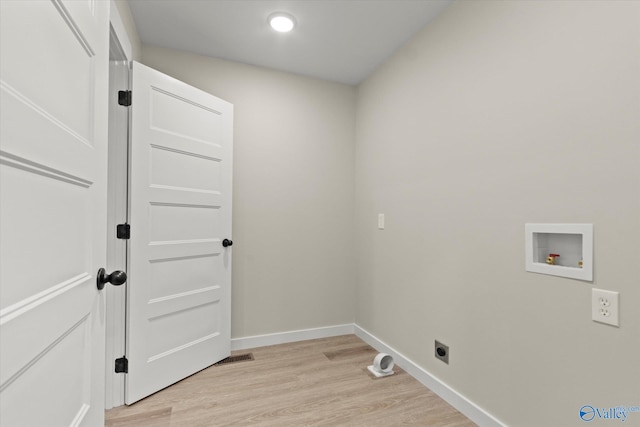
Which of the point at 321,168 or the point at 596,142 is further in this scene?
the point at 321,168

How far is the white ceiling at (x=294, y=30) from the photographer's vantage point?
204cm

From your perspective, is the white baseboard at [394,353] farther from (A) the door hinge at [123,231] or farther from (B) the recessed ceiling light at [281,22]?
(B) the recessed ceiling light at [281,22]

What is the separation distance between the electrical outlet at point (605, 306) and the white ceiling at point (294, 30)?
1.83 meters

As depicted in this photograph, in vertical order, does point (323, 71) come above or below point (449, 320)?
above

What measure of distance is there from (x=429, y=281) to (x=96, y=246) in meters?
1.90

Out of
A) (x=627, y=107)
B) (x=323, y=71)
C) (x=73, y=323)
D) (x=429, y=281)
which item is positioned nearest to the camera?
(x=73, y=323)

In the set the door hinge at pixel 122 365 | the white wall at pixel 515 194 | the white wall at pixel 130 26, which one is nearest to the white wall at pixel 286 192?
the white wall at pixel 130 26

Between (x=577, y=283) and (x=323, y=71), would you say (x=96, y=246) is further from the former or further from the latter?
(x=323, y=71)

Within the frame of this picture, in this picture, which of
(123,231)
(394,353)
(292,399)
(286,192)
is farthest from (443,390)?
(123,231)

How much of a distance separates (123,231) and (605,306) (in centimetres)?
237

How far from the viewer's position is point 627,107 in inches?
46.4

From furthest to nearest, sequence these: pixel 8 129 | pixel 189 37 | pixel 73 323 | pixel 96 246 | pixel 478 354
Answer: pixel 189 37, pixel 478 354, pixel 96 246, pixel 73 323, pixel 8 129

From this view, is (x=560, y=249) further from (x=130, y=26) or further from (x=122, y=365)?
(x=130, y=26)

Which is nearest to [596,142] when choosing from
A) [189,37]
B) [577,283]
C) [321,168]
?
[577,283]
